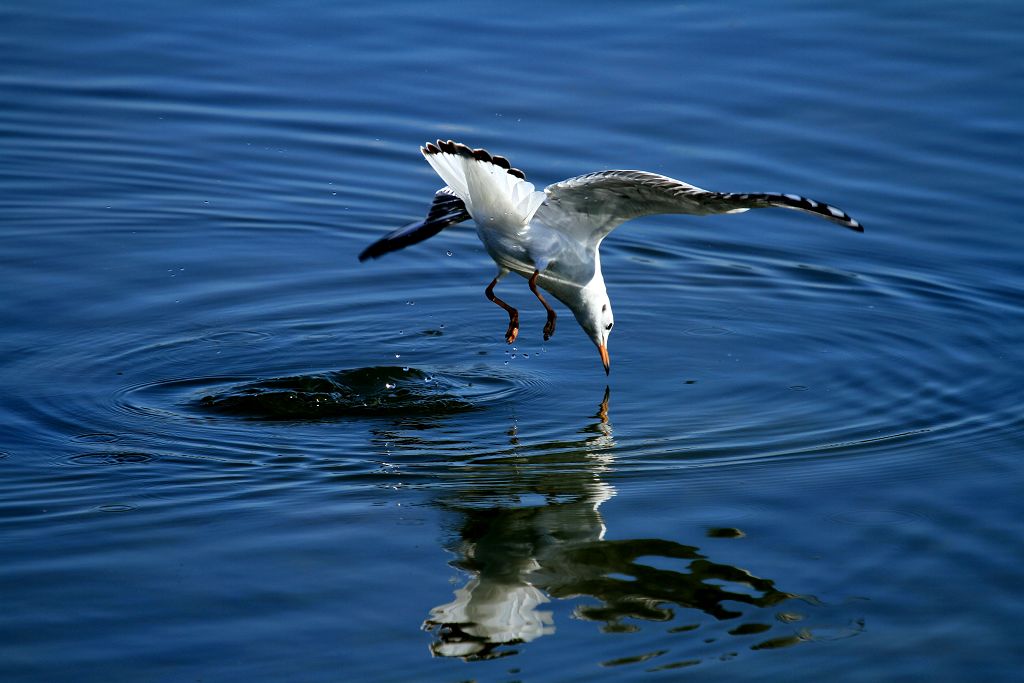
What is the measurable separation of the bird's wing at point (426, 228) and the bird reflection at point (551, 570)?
5.90 ft

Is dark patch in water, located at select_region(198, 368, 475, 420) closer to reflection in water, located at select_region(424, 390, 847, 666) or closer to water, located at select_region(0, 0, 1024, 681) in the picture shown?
water, located at select_region(0, 0, 1024, 681)

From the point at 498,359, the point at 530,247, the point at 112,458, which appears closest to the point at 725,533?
the point at 530,247

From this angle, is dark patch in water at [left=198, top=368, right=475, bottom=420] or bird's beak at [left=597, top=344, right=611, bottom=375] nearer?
dark patch in water at [left=198, top=368, right=475, bottom=420]

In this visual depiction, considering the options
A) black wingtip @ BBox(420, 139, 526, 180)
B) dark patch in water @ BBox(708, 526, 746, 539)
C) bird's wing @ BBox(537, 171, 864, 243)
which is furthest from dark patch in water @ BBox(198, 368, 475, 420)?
dark patch in water @ BBox(708, 526, 746, 539)

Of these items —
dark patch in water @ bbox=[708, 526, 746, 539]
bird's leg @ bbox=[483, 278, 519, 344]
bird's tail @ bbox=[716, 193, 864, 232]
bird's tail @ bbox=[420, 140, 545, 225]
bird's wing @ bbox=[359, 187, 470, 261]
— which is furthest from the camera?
bird's leg @ bbox=[483, 278, 519, 344]

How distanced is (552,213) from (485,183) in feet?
2.85

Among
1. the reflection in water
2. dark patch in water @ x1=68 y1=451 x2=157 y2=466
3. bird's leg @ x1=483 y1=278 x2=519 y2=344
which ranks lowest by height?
the reflection in water

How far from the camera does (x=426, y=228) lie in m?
8.41

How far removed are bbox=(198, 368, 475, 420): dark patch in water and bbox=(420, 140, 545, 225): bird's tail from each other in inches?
38.5

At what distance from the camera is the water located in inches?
215

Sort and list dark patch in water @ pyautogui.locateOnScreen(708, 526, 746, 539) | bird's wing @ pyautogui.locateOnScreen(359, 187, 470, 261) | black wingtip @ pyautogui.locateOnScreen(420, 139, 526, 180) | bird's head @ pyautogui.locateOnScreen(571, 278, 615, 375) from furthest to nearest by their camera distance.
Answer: bird's head @ pyautogui.locateOnScreen(571, 278, 615, 375) < bird's wing @ pyautogui.locateOnScreen(359, 187, 470, 261) < black wingtip @ pyautogui.locateOnScreen(420, 139, 526, 180) < dark patch in water @ pyautogui.locateOnScreen(708, 526, 746, 539)

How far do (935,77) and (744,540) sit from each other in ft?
25.4

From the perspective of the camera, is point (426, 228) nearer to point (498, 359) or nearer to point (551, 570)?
point (498, 359)

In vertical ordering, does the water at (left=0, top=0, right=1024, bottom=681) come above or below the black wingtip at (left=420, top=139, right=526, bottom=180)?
below
